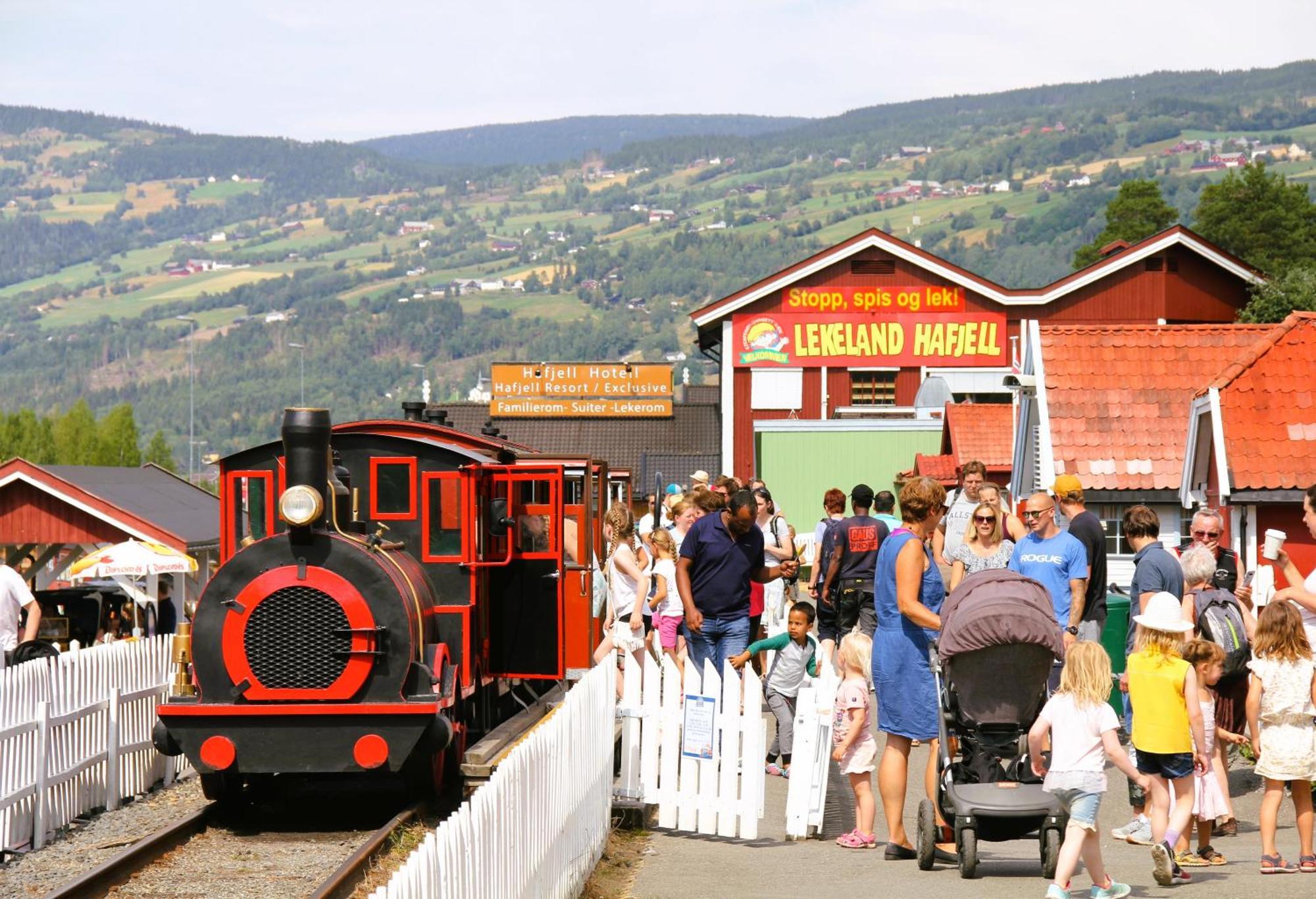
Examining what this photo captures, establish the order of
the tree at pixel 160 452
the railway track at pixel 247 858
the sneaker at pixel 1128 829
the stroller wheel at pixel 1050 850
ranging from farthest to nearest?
1. the tree at pixel 160 452
2. the sneaker at pixel 1128 829
3. the railway track at pixel 247 858
4. the stroller wheel at pixel 1050 850

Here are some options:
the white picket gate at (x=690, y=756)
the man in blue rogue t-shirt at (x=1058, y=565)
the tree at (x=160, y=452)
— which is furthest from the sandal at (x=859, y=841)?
the tree at (x=160, y=452)

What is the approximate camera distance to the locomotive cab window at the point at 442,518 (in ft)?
41.6

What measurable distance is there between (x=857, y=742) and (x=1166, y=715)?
2027 millimetres

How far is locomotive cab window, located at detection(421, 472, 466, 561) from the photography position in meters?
12.7

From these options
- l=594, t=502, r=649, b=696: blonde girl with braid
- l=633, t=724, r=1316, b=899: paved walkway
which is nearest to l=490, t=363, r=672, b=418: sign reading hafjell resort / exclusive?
l=594, t=502, r=649, b=696: blonde girl with braid

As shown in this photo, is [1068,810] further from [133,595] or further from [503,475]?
[133,595]

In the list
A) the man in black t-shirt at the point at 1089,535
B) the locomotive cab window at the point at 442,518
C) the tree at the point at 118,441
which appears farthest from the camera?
the tree at the point at 118,441

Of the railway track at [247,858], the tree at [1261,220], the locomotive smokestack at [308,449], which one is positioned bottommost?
the railway track at [247,858]

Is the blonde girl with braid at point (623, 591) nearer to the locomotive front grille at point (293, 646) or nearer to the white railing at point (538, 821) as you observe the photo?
the white railing at point (538, 821)

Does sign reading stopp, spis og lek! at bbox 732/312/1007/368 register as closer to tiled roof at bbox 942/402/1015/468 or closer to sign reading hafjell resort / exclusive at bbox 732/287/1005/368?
sign reading hafjell resort / exclusive at bbox 732/287/1005/368

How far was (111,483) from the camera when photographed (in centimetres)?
3338

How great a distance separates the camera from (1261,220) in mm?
76625

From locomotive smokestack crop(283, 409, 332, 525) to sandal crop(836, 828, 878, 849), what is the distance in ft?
12.6

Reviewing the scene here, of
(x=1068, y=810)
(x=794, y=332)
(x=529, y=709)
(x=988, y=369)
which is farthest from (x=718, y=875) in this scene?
(x=794, y=332)
